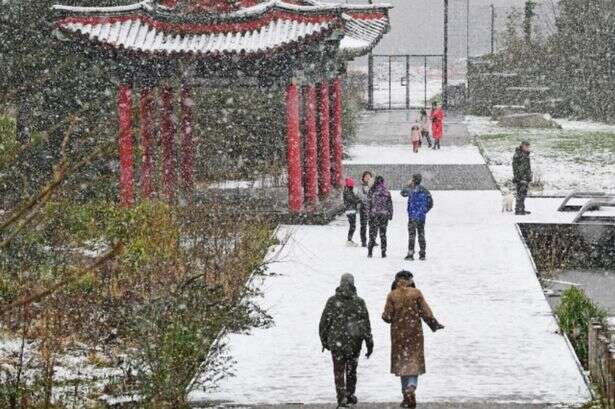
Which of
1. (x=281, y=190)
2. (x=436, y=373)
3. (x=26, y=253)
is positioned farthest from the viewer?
A: (x=281, y=190)

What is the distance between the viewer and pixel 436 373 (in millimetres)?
12961

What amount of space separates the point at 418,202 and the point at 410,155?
1718 cm

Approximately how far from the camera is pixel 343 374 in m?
11.6

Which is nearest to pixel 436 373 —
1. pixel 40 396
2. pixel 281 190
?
pixel 40 396

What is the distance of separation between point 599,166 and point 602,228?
12113mm

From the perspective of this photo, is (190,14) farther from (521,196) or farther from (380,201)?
(521,196)

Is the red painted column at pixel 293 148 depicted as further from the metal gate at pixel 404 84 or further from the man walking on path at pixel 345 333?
the metal gate at pixel 404 84

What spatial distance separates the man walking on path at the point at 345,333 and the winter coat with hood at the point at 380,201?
826 centimetres

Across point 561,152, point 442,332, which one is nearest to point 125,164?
point 442,332

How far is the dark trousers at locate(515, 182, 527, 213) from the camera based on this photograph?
80.3 ft

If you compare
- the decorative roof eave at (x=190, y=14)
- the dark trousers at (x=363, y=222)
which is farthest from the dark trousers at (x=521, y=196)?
the decorative roof eave at (x=190, y=14)

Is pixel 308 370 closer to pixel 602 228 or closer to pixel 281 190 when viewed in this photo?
pixel 602 228

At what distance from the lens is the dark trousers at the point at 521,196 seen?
2447cm

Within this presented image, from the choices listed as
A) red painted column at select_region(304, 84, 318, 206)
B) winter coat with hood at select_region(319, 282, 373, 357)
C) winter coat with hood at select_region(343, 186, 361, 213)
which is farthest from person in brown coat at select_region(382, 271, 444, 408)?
red painted column at select_region(304, 84, 318, 206)
